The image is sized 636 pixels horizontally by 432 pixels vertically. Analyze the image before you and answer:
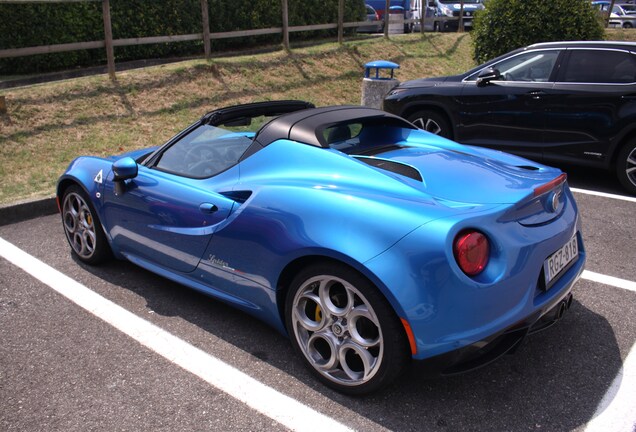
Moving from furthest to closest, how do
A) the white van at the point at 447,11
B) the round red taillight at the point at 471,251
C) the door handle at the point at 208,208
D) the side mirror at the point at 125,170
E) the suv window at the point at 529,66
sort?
1. the white van at the point at 447,11
2. the suv window at the point at 529,66
3. the side mirror at the point at 125,170
4. the door handle at the point at 208,208
5. the round red taillight at the point at 471,251

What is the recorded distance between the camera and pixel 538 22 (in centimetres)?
1112

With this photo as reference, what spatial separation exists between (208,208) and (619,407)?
231 cm

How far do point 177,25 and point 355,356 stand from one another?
1076 centimetres

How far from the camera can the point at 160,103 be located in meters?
9.32

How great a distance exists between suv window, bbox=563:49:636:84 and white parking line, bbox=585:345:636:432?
422cm

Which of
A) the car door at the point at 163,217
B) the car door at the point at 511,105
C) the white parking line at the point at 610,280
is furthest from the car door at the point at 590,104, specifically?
the car door at the point at 163,217

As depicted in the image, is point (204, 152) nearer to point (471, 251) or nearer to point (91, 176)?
point (91, 176)

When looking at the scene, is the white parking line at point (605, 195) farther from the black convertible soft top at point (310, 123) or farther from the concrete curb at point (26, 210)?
the concrete curb at point (26, 210)

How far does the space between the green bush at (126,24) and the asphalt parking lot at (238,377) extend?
7940mm

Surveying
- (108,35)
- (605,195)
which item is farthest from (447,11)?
(605,195)

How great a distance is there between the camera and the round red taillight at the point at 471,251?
8.36ft

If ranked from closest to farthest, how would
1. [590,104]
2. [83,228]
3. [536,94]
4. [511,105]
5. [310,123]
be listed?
[310,123]
[83,228]
[590,104]
[536,94]
[511,105]

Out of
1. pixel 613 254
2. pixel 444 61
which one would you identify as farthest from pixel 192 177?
pixel 444 61

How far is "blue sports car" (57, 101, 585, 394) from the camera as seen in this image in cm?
256
